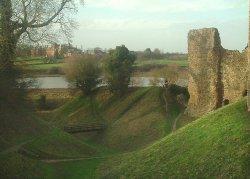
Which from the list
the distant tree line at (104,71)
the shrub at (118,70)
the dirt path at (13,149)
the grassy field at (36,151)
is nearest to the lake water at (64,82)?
the distant tree line at (104,71)

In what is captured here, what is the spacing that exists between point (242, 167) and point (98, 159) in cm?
962

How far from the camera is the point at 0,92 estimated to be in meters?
A: 26.8

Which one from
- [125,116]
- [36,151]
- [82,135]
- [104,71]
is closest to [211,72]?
[125,116]

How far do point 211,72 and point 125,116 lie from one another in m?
10.5

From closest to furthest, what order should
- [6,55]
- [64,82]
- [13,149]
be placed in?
[13,149]
[6,55]
[64,82]

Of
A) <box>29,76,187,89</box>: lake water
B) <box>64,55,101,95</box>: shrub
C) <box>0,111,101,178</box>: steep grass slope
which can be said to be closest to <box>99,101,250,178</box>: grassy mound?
<box>0,111,101,178</box>: steep grass slope

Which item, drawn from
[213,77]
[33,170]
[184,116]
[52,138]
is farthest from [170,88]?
[33,170]

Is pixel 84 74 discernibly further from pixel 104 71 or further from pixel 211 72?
pixel 211 72

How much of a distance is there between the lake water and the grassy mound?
23.7 meters

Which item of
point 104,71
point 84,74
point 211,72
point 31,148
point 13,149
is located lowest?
point 31,148

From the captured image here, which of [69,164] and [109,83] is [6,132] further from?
[109,83]

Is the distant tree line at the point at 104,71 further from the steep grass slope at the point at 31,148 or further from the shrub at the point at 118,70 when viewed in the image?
the steep grass slope at the point at 31,148

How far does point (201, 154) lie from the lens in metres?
19.9

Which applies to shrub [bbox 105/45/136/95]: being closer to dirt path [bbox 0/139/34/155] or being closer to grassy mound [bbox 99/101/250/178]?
dirt path [bbox 0/139/34/155]
